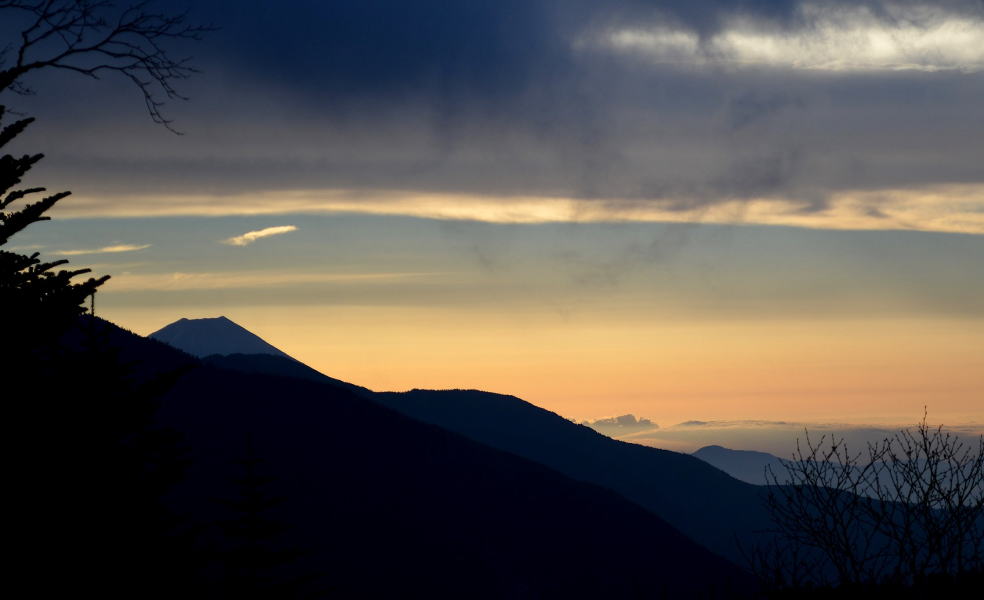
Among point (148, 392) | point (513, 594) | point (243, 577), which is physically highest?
A: point (148, 392)

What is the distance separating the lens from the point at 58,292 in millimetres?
10922

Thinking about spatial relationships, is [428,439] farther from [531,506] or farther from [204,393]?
[204,393]

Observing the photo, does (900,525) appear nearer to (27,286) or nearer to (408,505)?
(27,286)

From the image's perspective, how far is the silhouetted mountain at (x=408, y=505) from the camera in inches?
5148

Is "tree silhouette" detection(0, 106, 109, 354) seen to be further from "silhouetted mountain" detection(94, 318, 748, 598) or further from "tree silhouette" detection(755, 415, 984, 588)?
"silhouetted mountain" detection(94, 318, 748, 598)

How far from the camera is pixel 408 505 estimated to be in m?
151

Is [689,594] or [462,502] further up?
[462,502]

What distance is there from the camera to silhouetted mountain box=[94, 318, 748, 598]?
131m

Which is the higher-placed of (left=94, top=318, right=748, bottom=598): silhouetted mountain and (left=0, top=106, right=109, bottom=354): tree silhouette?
(left=0, top=106, right=109, bottom=354): tree silhouette

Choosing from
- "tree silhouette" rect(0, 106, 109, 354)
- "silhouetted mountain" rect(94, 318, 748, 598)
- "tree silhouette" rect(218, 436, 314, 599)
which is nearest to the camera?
"tree silhouette" rect(0, 106, 109, 354)

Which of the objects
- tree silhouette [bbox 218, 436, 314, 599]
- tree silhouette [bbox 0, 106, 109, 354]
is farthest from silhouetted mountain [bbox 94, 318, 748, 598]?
tree silhouette [bbox 0, 106, 109, 354]

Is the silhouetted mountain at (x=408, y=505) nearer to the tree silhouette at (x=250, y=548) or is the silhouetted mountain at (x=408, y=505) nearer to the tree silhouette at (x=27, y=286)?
the tree silhouette at (x=250, y=548)

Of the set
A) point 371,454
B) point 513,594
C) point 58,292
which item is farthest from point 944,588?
point 371,454

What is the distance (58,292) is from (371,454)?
156 m
